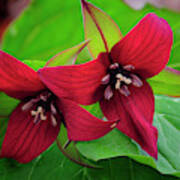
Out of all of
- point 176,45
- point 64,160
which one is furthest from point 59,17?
point 64,160

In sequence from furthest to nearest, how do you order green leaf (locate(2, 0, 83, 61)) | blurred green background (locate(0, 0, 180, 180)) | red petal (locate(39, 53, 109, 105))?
green leaf (locate(2, 0, 83, 61)), blurred green background (locate(0, 0, 180, 180)), red petal (locate(39, 53, 109, 105))

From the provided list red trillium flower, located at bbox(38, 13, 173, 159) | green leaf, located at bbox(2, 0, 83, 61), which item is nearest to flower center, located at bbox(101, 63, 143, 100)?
red trillium flower, located at bbox(38, 13, 173, 159)

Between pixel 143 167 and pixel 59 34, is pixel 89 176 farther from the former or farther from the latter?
pixel 59 34

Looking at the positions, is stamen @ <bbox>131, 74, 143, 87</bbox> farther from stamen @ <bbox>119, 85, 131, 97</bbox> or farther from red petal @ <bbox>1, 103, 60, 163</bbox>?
red petal @ <bbox>1, 103, 60, 163</bbox>

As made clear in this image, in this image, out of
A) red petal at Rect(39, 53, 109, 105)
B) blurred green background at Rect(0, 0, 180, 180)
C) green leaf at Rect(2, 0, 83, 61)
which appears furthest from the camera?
green leaf at Rect(2, 0, 83, 61)

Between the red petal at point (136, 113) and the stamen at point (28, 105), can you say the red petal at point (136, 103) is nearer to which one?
the red petal at point (136, 113)

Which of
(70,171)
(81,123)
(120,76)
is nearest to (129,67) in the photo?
(120,76)

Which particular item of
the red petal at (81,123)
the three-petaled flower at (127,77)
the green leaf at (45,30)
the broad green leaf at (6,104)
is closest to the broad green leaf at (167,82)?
the three-petaled flower at (127,77)

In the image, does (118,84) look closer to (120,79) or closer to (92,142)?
(120,79)
